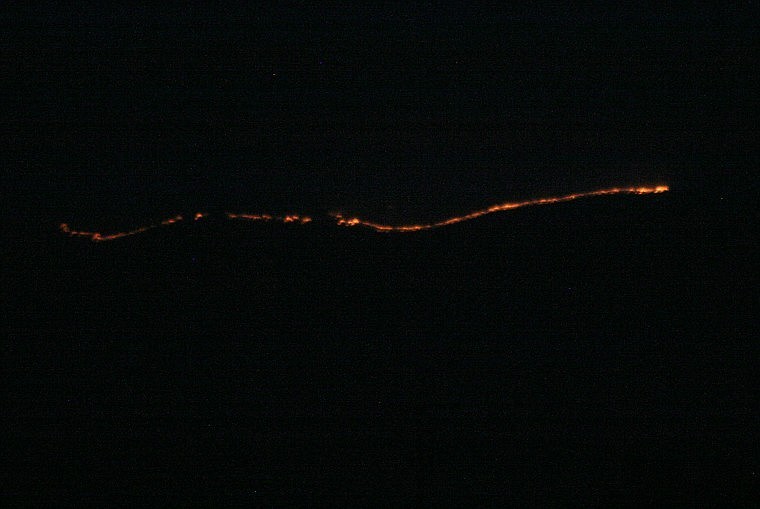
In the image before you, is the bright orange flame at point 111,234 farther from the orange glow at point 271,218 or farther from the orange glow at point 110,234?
the orange glow at point 271,218

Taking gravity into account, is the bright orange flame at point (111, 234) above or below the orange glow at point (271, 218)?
below

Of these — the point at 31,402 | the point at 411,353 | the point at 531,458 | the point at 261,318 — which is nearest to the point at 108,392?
the point at 31,402

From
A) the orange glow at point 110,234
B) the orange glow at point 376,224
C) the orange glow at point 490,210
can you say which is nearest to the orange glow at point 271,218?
the orange glow at point 376,224

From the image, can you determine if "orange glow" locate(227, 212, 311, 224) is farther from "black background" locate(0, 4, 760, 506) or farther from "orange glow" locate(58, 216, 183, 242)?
"orange glow" locate(58, 216, 183, 242)

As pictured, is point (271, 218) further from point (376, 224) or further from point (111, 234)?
point (111, 234)

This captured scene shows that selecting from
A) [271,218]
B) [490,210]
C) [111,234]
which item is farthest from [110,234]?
[490,210]

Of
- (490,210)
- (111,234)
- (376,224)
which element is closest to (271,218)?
(376,224)

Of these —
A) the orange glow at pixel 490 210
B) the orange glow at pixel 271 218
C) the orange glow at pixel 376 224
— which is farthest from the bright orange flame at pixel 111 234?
the orange glow at pixel 490 210


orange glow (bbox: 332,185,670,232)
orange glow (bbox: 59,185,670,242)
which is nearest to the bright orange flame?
orange glow (bbox: 59,185,670,242)

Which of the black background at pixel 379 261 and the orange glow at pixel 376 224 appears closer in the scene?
the black background at pixel 379 261

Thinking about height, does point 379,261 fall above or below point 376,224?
below
